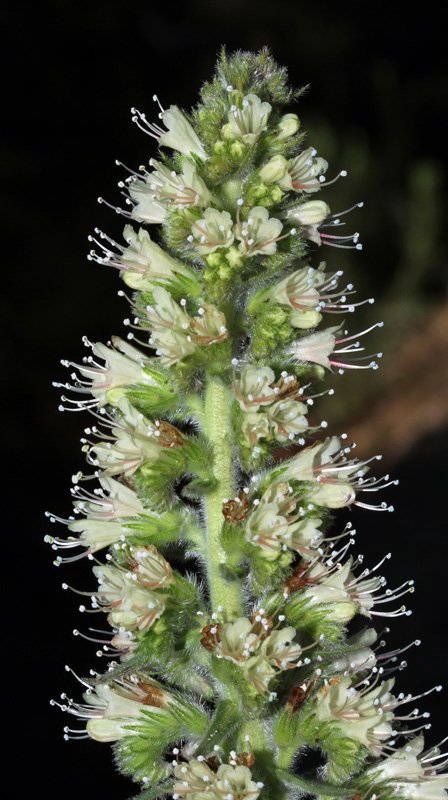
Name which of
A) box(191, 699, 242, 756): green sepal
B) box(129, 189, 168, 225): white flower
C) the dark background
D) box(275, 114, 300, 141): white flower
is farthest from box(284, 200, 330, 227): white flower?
the dark background

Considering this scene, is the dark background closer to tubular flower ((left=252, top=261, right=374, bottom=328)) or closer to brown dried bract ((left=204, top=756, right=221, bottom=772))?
brown dried bract ((left=204, top=756, right=221, bottom=772))

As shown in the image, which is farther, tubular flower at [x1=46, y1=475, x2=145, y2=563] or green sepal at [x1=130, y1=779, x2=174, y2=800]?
tubular flower at [x1=46, y1=475, x2=145, y2=563]

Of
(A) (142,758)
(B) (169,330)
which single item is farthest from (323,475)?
(A) (142,758)

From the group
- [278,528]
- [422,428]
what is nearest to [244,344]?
[278,528]

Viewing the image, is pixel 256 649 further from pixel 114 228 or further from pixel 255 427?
pixel 114 228

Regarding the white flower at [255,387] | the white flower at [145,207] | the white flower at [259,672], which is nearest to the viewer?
the white flower at [259,672]

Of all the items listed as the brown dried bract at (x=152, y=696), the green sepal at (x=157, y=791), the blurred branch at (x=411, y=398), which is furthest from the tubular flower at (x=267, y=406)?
the blurred branch at (x=411, y=398)

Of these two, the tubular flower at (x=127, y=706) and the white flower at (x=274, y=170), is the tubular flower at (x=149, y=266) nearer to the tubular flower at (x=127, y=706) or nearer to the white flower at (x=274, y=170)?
the white flower at (x=274, y=170)
